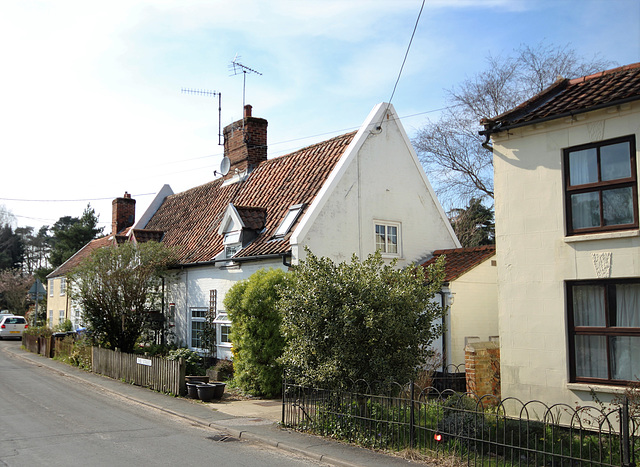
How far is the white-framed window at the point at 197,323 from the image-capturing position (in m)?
20.0

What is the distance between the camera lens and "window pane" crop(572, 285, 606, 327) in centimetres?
949

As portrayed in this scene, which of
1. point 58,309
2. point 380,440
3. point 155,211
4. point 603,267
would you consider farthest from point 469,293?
point 58,309

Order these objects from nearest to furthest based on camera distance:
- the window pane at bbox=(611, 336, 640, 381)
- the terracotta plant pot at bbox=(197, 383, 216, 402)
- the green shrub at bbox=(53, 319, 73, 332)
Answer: the window pane at bbox=(611, 336, 640, 381)
the terracotta plant pot at bbox=(197, 383, 216, 402)
the green shrub at bbox=(53, 319, 73, 332)

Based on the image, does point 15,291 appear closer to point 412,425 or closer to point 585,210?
point 412,425

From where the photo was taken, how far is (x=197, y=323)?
67.5 ft

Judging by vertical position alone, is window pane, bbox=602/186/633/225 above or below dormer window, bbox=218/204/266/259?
below

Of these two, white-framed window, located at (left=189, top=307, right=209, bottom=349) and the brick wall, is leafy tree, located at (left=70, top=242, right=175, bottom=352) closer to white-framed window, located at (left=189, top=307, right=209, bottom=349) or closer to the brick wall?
white-framed window, located at (left=189, top=307, right=209, bottom=349)

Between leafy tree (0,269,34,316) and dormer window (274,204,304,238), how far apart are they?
43881 millimetres

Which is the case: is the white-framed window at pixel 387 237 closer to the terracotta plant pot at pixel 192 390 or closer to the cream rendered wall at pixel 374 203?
the cream rendered wall at pixel 374 203

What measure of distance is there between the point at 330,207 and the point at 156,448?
9.24 metres

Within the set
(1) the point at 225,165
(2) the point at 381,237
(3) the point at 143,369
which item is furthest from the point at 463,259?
(1) the point at 225,165

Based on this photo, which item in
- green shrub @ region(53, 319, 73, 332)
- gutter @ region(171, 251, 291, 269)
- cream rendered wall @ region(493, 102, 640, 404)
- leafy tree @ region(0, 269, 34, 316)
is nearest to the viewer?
cream rendered wall @ region(493, 102, 640, 404)

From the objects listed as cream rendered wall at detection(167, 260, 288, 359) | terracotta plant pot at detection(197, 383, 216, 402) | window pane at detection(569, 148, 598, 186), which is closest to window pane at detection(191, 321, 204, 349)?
cream rendered wall at detection(167, 260, 288, 359)

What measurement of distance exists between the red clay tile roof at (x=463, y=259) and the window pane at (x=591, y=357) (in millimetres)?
6346
